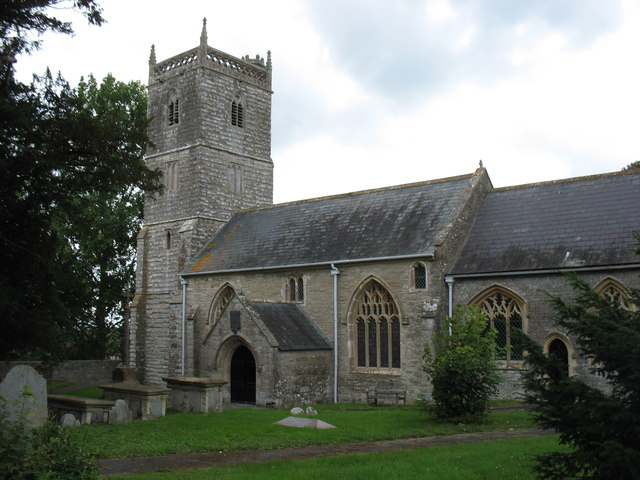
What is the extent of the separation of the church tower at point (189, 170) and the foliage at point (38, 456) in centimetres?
2151

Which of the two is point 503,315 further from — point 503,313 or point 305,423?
point 305,423

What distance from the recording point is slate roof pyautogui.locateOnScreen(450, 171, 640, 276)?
19.5 m

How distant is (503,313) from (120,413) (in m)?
12.2

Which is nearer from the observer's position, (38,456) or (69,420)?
(38,456)

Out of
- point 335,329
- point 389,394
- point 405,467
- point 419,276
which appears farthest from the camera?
point 335,329

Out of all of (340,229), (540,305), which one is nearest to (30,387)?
(540,305)

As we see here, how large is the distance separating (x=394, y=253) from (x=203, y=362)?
8329 millimetres

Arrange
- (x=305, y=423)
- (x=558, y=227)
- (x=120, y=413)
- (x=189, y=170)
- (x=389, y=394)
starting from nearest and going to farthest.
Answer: (x=305, y=423) < (x=120, y=413) < (x=558, y=227) < (x=389, y=394) < (x=189, y=170)

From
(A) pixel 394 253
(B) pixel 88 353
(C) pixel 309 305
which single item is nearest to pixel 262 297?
(C) pixel 309 305

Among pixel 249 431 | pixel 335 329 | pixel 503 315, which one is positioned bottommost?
pixel 249 431

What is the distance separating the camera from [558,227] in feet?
69.4

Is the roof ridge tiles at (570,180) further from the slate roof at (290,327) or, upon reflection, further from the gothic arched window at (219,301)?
the gothic arched window at (219,301)

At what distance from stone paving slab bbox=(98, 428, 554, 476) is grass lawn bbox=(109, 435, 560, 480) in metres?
0.61

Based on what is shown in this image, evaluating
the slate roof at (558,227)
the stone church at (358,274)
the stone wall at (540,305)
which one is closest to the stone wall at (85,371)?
the stone church at (358,274)
